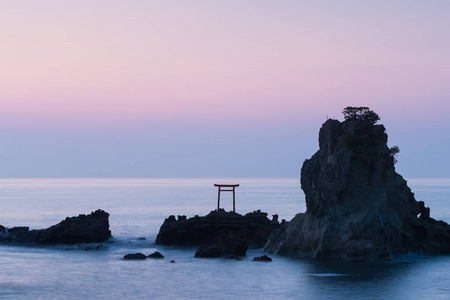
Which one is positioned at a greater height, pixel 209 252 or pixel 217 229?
pixel 217 229

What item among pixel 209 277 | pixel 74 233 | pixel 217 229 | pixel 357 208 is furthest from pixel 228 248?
pixel 74 233

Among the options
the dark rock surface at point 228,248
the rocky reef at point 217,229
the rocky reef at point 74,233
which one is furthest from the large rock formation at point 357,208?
the rocky reef at point 74,233

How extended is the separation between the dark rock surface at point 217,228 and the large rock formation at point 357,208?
34.6 ft

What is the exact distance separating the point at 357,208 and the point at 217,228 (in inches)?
895

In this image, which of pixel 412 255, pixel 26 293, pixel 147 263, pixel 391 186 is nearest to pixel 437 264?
pixel 412 255

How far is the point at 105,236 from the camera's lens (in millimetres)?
96500

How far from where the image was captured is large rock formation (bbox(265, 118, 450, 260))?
240ft

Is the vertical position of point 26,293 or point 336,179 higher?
point 336,179

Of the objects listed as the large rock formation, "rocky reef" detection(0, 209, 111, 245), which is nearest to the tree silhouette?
the large rock formation

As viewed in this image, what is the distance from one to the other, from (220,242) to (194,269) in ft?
36.3

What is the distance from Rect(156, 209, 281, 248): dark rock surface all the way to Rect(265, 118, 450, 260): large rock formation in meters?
10.5

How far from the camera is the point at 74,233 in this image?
308 feet

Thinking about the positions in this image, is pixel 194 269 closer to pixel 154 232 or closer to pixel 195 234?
pixel 195 234

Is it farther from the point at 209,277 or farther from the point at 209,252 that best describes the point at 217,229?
the point at 209,277
